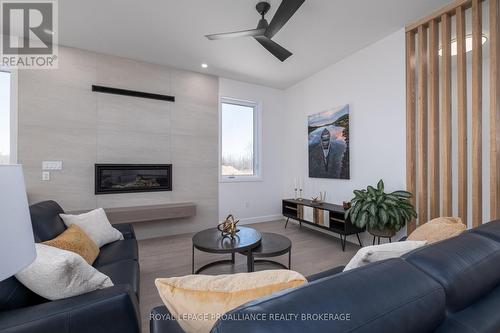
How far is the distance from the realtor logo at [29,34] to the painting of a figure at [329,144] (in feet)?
12.5

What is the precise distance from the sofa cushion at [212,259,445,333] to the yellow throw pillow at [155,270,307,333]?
0.64 ft

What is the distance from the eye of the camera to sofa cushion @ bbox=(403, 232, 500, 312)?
76 cm

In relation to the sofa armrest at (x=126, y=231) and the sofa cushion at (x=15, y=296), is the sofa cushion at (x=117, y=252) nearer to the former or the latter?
the sofa armrest at (x=126, y=231)

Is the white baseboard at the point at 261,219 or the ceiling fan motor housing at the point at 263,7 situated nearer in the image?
the ceiling fan motor housing at the point at 263,7

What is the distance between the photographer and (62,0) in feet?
8.05

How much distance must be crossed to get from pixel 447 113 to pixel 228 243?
8.88 feet

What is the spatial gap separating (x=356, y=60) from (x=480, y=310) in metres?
3.54

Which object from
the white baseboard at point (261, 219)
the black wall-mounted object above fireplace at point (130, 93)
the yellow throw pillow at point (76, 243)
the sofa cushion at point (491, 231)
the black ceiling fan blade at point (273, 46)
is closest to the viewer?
the sofa cushion at point (491, 231)

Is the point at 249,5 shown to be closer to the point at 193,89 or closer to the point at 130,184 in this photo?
the point at 193,89

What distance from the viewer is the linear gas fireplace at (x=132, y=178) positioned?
3.57 m

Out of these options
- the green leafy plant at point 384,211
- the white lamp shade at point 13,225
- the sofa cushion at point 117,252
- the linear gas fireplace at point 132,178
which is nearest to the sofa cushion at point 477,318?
the white lamp shade at point 13,225

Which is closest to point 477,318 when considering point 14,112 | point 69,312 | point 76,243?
point 69,312

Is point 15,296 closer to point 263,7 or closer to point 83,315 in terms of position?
point 83,315

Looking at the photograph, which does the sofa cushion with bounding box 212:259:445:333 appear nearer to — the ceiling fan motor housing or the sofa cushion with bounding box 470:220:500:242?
the sofa cushion with bounding box 470:220:500:242
